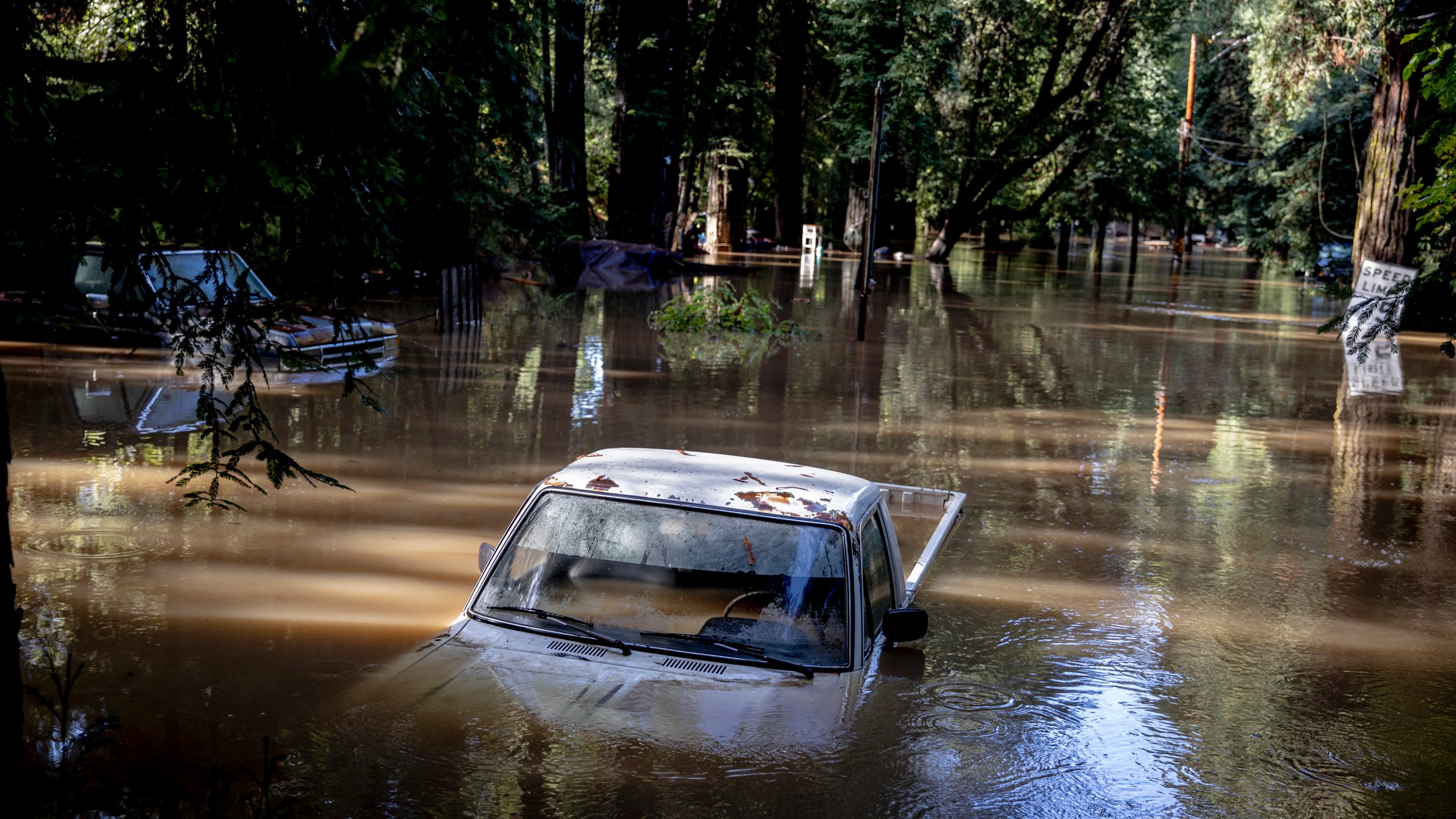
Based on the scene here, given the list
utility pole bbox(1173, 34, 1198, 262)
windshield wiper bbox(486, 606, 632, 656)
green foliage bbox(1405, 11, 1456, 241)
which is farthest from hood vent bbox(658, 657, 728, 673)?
utility pole bbox(1173, 34, 1198, 262)

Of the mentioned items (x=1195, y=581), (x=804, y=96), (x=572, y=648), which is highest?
(x=804, y=96)

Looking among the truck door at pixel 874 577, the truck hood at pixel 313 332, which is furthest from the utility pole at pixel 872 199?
the truck door at pixel 874 577

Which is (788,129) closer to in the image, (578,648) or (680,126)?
(680,126)

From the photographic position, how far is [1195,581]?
27.7 ft

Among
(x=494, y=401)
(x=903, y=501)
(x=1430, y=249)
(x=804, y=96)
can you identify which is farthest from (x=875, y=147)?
(x=804, y=96)

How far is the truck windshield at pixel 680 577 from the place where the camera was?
15.5 feet

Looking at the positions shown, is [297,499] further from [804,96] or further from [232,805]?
[804,96]

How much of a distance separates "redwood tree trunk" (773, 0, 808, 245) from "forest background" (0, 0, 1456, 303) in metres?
0.18

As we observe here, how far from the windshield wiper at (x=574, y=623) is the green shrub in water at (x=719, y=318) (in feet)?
53.5

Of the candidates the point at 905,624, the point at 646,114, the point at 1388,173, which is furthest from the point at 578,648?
the point at 646,114

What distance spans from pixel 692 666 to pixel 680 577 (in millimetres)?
392

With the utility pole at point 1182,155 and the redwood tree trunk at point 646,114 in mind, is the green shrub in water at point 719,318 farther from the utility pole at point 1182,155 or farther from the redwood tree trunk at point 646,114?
the utility pole at point 1182,155

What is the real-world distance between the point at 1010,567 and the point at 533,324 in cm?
1482

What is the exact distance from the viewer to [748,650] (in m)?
4.62
